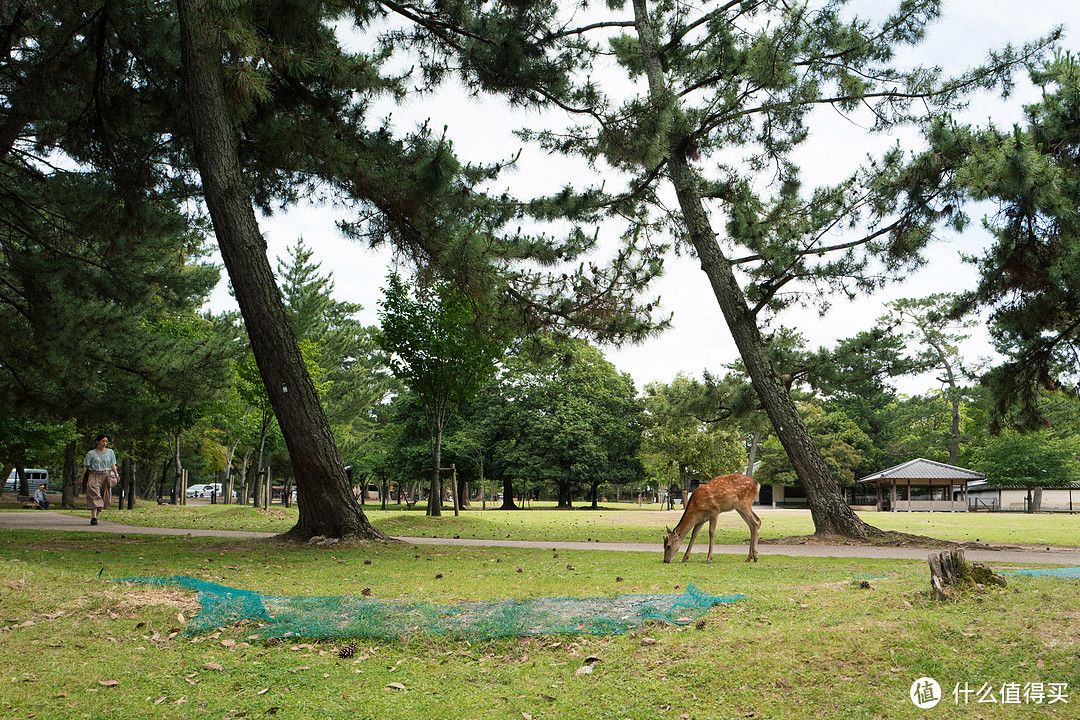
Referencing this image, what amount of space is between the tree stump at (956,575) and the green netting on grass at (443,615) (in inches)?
61.1

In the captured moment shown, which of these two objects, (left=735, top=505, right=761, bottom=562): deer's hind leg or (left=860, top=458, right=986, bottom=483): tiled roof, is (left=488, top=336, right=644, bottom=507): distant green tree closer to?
(left=860, top=458, right=986, bottom=483): tiled roof

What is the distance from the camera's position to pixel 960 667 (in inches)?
159

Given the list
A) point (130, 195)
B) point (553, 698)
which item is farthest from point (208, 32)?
point (553, 698)

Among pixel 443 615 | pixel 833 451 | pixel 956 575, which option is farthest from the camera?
pixel 833 451

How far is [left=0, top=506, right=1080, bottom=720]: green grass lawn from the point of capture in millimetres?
3752

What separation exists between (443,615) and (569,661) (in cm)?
123

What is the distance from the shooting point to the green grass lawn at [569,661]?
375cm

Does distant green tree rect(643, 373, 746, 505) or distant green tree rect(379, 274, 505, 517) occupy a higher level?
distant green tree rect(379, 274, 505, 517)

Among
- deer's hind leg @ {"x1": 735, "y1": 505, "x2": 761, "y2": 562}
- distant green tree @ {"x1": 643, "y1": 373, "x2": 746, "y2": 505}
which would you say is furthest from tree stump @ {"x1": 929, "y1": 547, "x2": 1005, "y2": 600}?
distant green tree @ {"x1": 643, "y1": 373, "x2": 746, "y2": 505}

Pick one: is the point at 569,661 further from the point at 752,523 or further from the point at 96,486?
the point at 96,486

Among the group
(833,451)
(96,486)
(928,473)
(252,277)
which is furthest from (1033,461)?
(96,486)

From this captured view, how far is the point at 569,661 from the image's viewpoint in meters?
4.52

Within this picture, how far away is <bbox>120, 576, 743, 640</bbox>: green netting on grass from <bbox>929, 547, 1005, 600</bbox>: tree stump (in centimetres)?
155

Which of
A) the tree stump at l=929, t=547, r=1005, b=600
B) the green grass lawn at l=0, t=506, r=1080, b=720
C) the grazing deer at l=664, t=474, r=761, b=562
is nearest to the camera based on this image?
the green grass lawn at l=0, t=506, r=1080, b=720
